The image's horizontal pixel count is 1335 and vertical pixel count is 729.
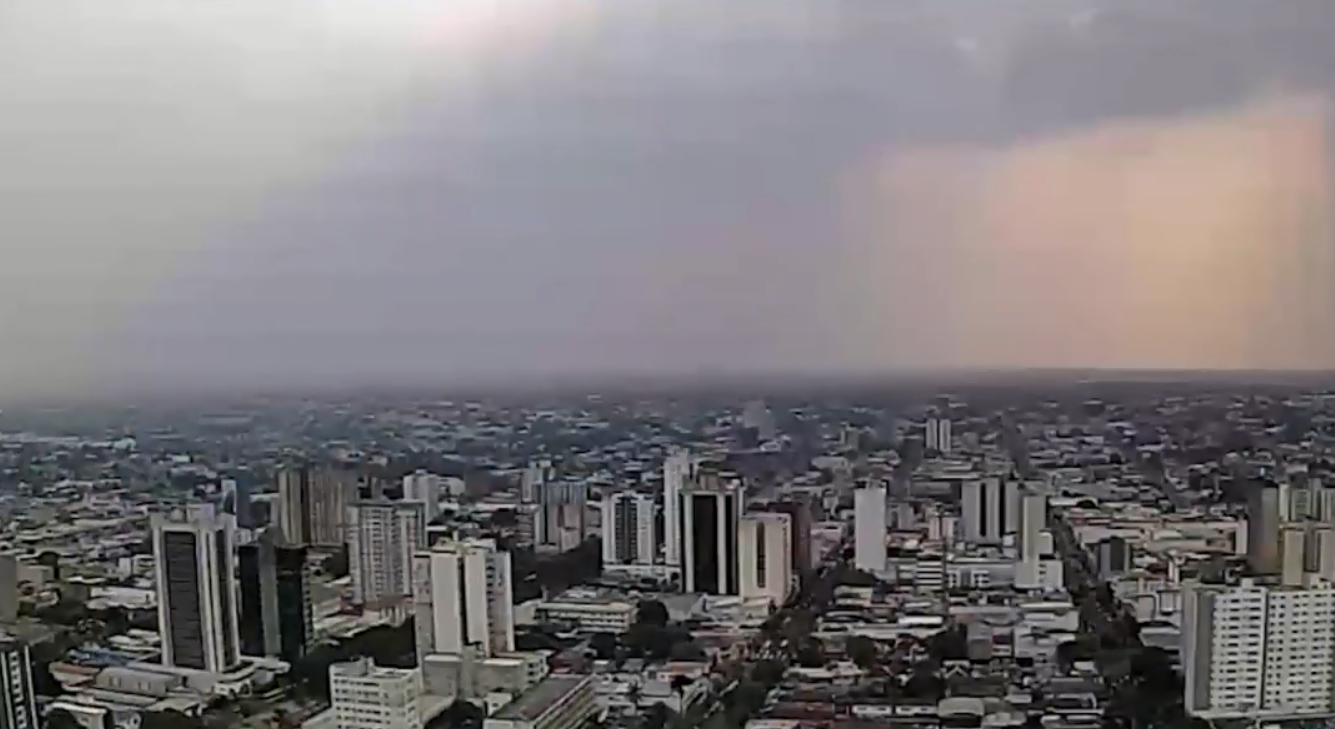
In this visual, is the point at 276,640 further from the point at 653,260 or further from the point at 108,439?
the point at 653,260

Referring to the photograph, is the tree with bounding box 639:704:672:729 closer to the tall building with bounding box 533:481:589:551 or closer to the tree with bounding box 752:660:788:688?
the tree with bounding box 752:660:788:688

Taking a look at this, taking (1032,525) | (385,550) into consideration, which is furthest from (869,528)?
(385,550)

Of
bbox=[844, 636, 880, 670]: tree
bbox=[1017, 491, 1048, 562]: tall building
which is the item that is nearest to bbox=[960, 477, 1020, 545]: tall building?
bbox=[1017, 491, 1048, 562]: tall building

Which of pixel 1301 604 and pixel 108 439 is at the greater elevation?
pixel 108 439

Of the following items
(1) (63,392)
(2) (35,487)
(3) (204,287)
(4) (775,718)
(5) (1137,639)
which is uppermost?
(3) (204,287)

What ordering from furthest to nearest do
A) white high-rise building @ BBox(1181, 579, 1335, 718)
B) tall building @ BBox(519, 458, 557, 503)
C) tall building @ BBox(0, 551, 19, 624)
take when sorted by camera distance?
tall building @ BBox(0, 551, 19, 624), tall building @ BBox(519, 458, 557, 503), white high-rise building @ BBox(1181, 579, 1335, 718)

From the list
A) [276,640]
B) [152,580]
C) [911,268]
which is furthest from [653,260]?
[152,580]

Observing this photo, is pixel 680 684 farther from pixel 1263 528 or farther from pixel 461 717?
pixel 1263 528
